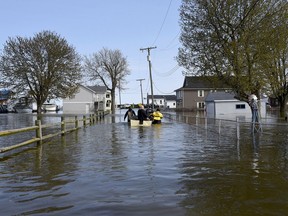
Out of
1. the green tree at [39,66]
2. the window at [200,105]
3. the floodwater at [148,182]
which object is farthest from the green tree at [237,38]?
the window at [200,105]

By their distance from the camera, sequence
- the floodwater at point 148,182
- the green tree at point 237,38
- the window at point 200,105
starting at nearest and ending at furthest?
the floodwater at point 148,182, the green tree at point 237,38, the window at point 200,105

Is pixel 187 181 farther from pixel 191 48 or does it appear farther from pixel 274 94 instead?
pixel 274 94

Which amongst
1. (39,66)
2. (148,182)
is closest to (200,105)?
(39,66)

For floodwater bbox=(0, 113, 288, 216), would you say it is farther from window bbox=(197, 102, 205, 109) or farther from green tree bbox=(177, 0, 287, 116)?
window bbox=(197, 102, 205, 109)

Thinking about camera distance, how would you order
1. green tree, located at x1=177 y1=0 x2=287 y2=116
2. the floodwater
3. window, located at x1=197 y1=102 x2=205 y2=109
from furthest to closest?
window, located at x1=197 y1=102 x2=205 y2=109 < green tree, located at x1=177 y1=0 x2=287 y2=116 < the floodwater

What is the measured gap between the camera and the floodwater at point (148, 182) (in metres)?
5.67

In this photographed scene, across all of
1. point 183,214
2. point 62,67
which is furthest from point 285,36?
→ point 62,67

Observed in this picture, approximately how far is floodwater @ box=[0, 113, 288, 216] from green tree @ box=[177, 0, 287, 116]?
41.8 ft

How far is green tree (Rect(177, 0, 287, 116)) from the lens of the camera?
23781 millimetres

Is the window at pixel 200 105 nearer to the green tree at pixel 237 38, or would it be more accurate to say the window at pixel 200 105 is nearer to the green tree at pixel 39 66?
the green tree at pixel 39 66

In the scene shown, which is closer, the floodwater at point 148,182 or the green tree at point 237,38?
the floodwater at point 148,182

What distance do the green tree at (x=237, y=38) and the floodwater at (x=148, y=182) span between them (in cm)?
1275

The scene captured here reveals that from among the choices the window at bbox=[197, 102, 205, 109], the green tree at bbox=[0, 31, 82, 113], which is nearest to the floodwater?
the green tree at bbox=[0, 31, 82, 113]

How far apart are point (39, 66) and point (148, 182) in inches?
2044
